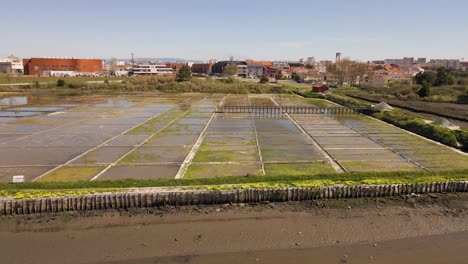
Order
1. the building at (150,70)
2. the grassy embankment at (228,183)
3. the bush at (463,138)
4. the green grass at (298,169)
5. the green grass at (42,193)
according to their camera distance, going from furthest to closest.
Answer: the building at (150,70) < the bush at (463,138) < the green grass at (298,169) < the grassy embankment at (228,183) < the green grass at (42,193)

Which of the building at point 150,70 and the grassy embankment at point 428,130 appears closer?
the grassy embankment at point 428,130

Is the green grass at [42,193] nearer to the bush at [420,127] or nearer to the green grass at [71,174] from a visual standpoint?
the green grass at [71,174]

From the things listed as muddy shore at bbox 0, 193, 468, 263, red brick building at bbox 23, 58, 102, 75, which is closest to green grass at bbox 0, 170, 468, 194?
muddy shore at bbox 0, 193, 468, 263

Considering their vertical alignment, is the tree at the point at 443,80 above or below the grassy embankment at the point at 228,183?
above

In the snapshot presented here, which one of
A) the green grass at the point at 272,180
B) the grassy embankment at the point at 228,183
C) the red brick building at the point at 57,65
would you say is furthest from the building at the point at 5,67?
the grassy embankment at the point at 228,183

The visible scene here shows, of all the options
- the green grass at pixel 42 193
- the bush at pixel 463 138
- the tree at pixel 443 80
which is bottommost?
the green grass at pixel 42 193

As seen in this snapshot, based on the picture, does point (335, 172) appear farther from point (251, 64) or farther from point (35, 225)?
point (251, 64)

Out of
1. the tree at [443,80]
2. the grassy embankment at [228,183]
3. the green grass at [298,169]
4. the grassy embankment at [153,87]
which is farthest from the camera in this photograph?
the tree at [443,80]
